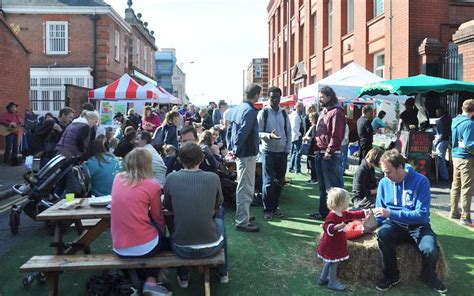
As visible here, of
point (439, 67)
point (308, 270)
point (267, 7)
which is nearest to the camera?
point (308, 270)

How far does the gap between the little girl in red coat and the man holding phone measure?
2480 mm

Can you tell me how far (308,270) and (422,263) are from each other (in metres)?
1.19

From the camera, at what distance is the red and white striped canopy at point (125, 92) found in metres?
17.5

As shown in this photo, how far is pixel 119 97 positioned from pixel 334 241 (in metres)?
14.4

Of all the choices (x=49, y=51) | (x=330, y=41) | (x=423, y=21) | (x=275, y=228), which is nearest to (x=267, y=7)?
(x=330, y=41)

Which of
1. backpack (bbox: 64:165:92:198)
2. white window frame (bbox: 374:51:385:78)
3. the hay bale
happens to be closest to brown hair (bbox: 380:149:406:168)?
the hay bale

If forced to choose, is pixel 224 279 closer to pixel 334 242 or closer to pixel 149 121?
pixel 334 242

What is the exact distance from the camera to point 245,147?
20.6 ft

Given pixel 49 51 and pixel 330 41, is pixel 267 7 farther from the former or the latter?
pixel 49 51

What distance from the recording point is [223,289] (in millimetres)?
4539

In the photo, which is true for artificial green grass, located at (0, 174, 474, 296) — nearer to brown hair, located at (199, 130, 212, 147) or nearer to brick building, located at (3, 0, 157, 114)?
brown hair, located at (199, 130, 212, 147)

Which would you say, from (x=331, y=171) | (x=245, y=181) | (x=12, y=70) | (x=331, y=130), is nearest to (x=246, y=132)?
(x=245, y=181)

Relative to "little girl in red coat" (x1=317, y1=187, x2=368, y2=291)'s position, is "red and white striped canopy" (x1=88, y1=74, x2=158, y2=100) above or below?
above

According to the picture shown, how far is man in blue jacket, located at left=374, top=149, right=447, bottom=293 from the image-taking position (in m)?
4.50
